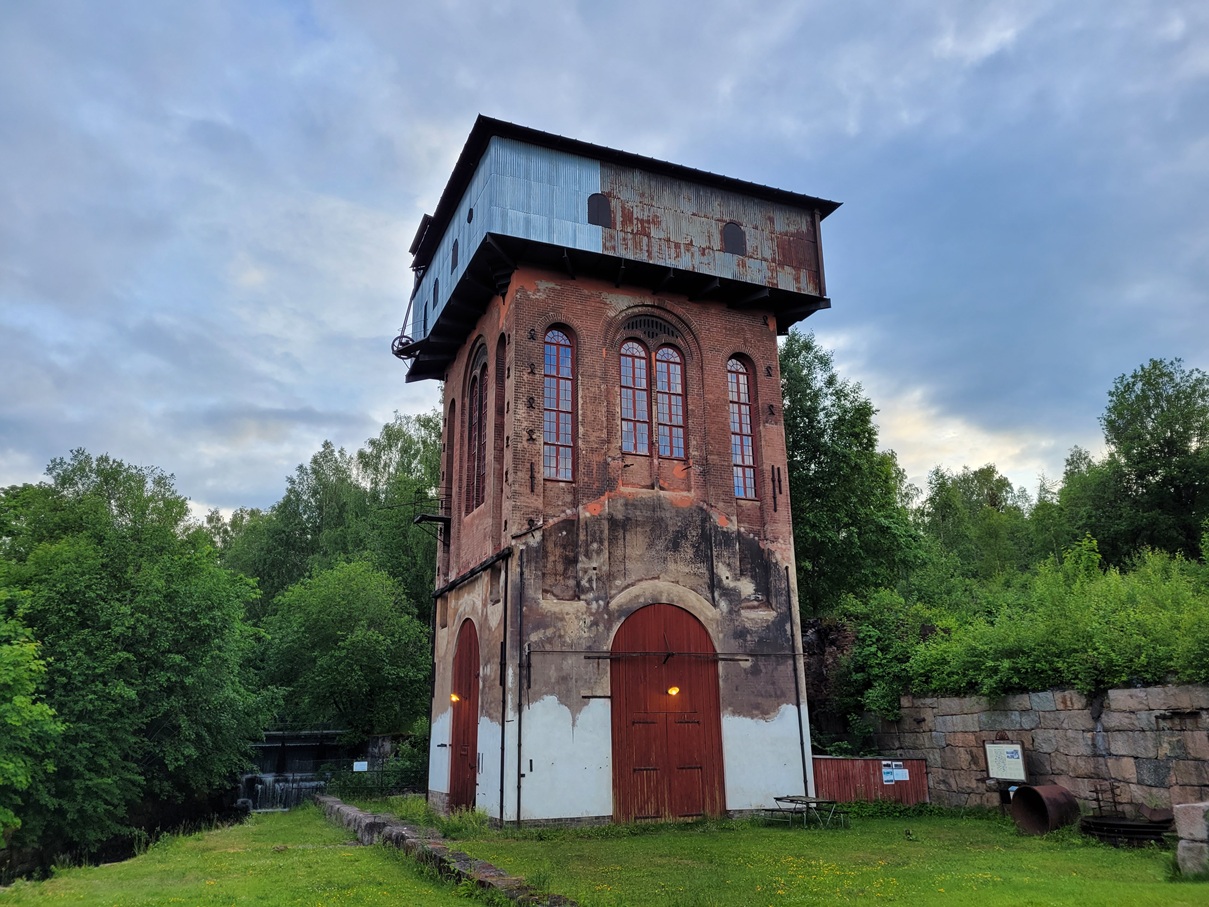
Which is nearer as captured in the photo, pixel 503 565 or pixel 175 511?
pixel 503 565

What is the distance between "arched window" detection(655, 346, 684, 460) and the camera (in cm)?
1906

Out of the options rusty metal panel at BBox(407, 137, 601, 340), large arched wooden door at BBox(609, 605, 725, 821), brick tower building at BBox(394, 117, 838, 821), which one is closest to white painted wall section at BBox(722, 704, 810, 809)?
brick tower building at BBox(394, 117, 838, 821)

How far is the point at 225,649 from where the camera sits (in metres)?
23.0

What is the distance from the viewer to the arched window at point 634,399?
61.6ft

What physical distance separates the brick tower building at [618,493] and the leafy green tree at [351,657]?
337 inches

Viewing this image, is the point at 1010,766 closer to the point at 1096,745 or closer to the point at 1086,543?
the point at 1096,745

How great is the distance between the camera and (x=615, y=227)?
1908 centimetres

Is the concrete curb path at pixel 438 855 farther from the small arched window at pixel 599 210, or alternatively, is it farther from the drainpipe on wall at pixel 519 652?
the small arched window at pixel 599 210

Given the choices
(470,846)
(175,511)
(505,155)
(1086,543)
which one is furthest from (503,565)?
(175,511)

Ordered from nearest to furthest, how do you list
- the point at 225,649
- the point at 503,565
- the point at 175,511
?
the point at 503,565 < the point at 225,649 < the point at 175,511

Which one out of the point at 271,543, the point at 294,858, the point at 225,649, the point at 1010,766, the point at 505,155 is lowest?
the point at 294,858

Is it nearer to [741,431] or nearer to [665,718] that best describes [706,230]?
[741,431]

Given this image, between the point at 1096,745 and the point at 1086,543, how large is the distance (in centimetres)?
887

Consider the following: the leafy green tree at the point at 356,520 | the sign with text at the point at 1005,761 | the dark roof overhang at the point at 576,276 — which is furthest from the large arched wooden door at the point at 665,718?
the leafy green tree at the point at 356,520
